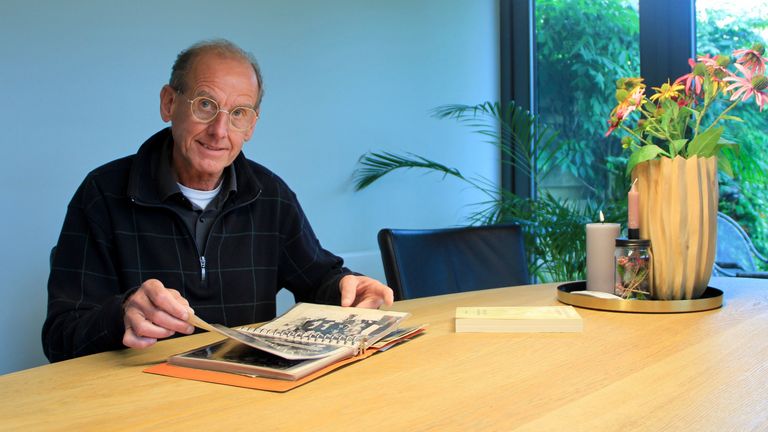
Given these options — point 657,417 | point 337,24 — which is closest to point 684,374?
point 657,417

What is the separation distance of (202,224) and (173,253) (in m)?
0.11

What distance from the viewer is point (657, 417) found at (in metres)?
0.91

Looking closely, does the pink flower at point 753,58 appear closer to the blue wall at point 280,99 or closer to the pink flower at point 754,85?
the pink flower at point 754,85

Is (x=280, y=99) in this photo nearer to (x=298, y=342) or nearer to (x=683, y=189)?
(x=683, y=189)

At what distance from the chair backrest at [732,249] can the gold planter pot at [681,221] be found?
1.65 meters

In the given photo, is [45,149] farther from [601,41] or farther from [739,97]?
[601,41]

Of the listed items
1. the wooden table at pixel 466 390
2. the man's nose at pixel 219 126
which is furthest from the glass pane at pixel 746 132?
the man's nose at pixel 219 126

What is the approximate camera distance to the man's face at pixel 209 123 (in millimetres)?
1822

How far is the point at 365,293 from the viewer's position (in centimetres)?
162

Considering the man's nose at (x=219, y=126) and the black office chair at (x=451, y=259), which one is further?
the black office chair at (x=451, y=259)

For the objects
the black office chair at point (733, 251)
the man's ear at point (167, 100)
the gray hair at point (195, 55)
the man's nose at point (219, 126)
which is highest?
the gray hair at point (195, 55)

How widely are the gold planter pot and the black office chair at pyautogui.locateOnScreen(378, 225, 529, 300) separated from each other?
0.65 m

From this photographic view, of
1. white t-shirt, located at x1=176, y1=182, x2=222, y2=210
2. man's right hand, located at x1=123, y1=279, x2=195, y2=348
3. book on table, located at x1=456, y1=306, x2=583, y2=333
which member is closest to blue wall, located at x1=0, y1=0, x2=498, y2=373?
white t-shirt, located at x1=176, y1=182, x2=222, y2=210

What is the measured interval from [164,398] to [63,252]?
766mm
